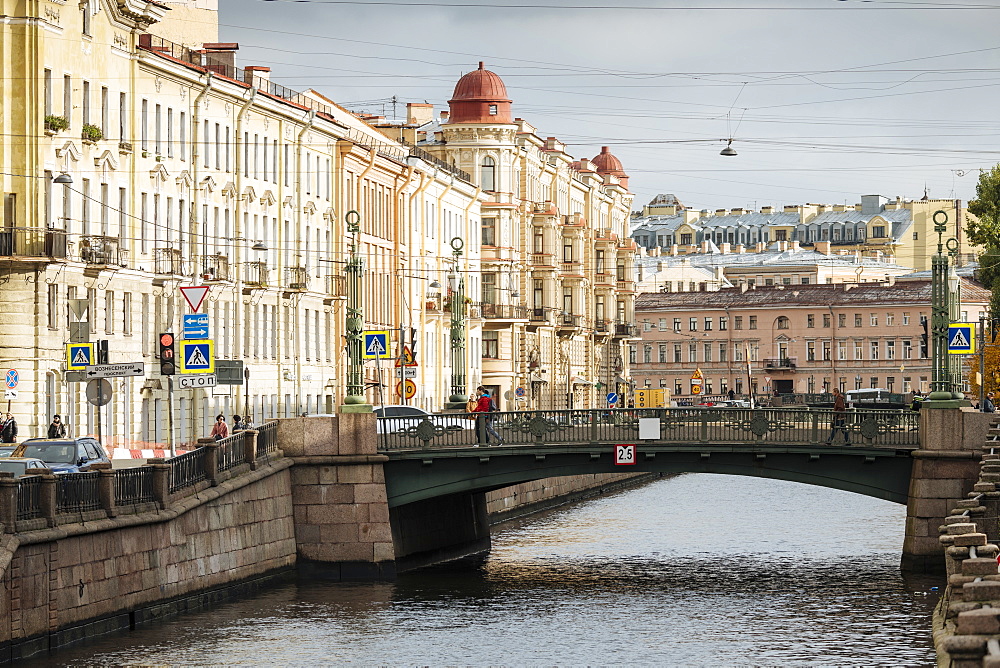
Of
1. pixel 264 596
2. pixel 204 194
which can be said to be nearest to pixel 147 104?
pixel 204 194

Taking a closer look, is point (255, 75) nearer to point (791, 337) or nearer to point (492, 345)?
point (492, 345)

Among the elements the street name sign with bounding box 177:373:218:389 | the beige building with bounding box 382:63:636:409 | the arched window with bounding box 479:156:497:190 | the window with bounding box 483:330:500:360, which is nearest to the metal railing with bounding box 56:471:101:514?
the street name sign with bounding box 177:373:218:389

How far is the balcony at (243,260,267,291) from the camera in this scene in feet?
216

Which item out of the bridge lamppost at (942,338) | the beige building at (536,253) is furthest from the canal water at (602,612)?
the beige building at (536,253)

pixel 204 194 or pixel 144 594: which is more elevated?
pixel 204 194

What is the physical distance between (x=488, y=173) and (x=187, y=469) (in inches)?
2467

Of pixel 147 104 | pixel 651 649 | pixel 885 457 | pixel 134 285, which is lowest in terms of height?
pixel 651 649

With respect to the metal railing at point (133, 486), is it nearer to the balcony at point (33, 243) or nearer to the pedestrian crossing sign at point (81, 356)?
the pedestrian crossing sign at point (81, 356)

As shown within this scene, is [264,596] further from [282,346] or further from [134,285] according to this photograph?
[282,346]

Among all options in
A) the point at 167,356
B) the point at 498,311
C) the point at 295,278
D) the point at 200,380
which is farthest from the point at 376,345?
the point at 498,311

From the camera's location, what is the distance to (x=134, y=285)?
57.3m

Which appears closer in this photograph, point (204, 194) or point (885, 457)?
point (885, 457)

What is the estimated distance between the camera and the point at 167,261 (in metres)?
59.3

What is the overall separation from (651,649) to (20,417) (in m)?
21.3
